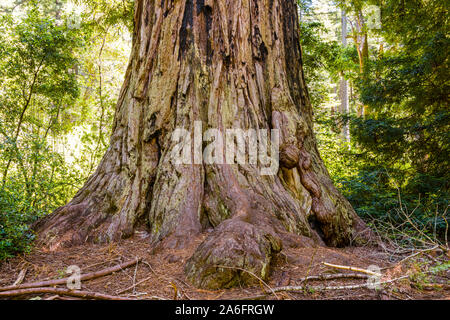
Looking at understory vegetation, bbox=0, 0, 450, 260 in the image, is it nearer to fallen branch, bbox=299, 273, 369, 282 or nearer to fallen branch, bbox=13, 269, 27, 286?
fallen branch, bbox=13, 269, 27, 286

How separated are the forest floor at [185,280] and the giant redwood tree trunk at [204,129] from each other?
0.89 ft

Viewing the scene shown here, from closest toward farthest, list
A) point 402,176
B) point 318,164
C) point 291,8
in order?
point 318,164 → point 291,8 → point 402,176

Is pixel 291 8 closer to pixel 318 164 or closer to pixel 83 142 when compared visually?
pixel 318 164

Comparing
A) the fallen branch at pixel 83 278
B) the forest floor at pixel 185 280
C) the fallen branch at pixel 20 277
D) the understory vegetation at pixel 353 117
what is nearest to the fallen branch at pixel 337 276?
the forest floor at pixel 185 280

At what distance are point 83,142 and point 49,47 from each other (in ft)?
7.96

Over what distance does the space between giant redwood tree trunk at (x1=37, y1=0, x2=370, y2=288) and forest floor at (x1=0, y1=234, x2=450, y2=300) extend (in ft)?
0.89

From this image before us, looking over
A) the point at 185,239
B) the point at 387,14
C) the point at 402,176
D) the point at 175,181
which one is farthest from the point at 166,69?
the point at 387,14

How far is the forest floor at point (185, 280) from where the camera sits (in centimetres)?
229

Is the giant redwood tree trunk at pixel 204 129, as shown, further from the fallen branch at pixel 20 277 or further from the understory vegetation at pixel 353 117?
the understory vegetation at pixel 353 117

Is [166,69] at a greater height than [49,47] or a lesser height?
lesser

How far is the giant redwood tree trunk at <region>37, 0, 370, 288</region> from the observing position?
358 cm

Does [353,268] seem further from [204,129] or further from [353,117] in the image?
[353,117]

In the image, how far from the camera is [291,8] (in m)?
5.34

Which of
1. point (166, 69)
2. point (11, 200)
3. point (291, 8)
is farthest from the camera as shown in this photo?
point (291, 8)
